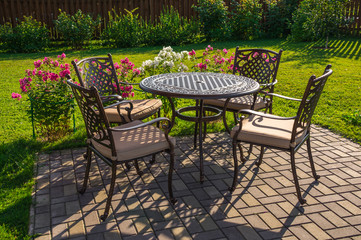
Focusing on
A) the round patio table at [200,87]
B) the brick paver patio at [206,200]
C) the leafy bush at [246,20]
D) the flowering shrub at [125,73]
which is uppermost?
the leafy bush at [246,20]

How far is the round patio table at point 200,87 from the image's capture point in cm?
362

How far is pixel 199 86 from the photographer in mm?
3953

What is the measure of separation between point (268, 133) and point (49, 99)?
280 centimetres

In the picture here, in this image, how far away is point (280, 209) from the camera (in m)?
3.32

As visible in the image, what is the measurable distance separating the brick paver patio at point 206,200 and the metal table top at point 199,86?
88 cm

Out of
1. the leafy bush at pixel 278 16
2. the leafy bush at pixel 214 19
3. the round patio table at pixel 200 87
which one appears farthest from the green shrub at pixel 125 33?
the round patio table at pixel 200 87

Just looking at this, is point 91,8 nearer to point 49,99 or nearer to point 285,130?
point 49,99

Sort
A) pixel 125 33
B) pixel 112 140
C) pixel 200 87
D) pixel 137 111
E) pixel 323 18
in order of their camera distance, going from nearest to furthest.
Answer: pixel 112 140
pixel 200 87
pixel 137 111
pixel 323 18
pixel 125 33

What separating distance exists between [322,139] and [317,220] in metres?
1.97

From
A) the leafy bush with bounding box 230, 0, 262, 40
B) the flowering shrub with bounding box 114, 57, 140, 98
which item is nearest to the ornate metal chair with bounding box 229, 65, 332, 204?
the flowering shrub with bounding box 114, 57, 140, 98

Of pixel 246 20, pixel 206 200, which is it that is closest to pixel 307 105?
pixel 206 200

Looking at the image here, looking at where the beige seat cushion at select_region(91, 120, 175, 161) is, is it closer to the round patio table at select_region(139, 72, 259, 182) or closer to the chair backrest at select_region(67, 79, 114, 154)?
the chair backrest at select_region(67, 79, 114, 154)

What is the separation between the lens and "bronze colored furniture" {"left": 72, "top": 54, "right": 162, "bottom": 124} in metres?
4.16

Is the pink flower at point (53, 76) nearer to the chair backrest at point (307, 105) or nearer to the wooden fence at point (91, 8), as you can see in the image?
the chair backrest at point (307, 105)
